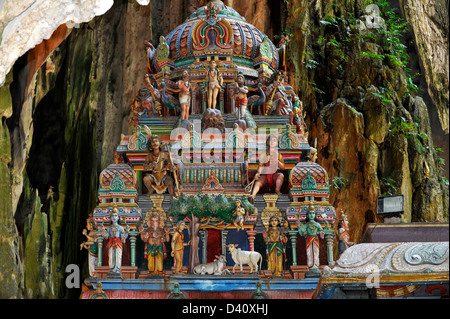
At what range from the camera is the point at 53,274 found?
21250 millimetres

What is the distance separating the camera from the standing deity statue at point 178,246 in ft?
55.3

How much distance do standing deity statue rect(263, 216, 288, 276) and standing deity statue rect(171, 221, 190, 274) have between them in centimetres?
→ 166

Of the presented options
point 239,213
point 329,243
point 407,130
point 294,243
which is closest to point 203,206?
point 239,213

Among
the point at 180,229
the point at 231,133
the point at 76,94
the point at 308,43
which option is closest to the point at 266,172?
the point at 231,133

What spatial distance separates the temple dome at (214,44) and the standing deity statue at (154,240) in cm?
519

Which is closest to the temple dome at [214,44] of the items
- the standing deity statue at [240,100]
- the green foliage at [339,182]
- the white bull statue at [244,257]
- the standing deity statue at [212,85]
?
the standing deity statue at [212,85]

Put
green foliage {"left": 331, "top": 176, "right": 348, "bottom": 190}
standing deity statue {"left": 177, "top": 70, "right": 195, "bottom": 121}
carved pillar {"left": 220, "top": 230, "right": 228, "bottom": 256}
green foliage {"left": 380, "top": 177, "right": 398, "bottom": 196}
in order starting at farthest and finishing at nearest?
1. green foliage {"left": 380, "top": 177, "right": 398, "bottom": 196}
2. green foliage {"left": 331, "top": 176, "right": 348, "bottom": 190}
3. standing deity statue {"left": 177, "top": 70, "right": 195, "bottom": 121}
4. carved pillar {"left": 220, "top": 230, "right": 228, "bottom": 256}

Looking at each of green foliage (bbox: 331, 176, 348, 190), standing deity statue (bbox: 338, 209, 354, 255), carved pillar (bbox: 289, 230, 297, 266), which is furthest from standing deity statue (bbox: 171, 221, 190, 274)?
green foliage (bbox: 331, 176, 348, 190)

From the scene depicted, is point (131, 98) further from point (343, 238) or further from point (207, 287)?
point (207, 287)

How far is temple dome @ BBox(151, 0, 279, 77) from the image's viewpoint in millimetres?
21016

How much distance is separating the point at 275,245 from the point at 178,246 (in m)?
1.97

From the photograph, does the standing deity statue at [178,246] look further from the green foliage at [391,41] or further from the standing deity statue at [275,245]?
the green foliage at [391,41]

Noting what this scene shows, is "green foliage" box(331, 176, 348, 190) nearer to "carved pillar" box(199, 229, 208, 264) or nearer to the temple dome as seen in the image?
the temple dome

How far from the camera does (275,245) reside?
17312 millimetres
